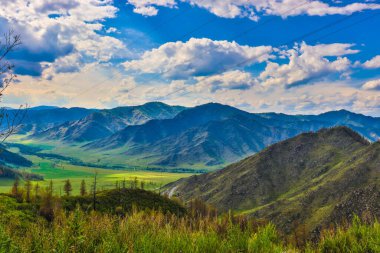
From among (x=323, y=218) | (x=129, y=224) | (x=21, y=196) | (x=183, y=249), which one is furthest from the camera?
(x=323, y=218)

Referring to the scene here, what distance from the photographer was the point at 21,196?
135750 millimetres

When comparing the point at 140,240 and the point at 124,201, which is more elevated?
the point at 140,240

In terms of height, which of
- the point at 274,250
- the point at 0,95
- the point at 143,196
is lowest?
the point at 143,196

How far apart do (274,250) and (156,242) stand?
3592 millimetres

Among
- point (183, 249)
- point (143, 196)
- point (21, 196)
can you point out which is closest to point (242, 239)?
point (183, 249)

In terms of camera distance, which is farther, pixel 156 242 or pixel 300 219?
pixel 300 219

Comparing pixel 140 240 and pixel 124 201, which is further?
pixel 124 201

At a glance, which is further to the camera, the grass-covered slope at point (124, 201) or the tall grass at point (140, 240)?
the grass-covered slope at point (124, 201)

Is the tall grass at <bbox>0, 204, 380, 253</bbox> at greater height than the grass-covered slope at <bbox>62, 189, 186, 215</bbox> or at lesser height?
greater

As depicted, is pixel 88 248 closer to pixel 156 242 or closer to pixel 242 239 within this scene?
pixel 156 242

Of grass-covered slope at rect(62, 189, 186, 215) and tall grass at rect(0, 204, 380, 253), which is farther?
grass-covered slope at rect(62, 189, 186, 215)

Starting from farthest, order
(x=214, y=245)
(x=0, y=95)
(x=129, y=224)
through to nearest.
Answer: (x=129, y=224) → (x=0, y=95) → (x=214, y=245)

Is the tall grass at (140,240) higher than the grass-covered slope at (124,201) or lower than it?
higher

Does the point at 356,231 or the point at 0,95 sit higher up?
the point at 0,95
